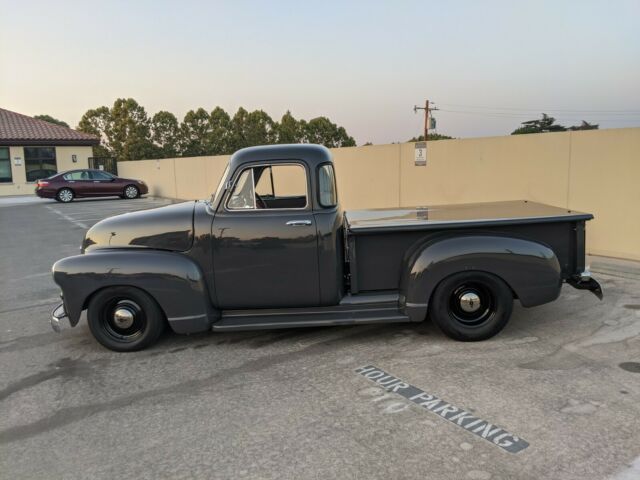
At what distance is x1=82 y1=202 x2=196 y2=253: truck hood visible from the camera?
4.57 metres

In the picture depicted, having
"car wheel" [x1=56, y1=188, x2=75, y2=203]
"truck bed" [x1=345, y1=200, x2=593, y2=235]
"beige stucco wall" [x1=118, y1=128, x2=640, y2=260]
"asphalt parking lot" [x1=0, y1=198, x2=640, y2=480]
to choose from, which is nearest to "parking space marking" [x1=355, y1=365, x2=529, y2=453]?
"asphalt parking lot" [x1=0, y1=198, x2=640, y2=480]

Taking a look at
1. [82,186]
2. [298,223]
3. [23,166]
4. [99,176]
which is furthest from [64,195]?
[298,223]

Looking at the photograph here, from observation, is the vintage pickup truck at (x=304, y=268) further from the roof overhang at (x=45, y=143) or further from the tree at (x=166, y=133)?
the tree at (x=166, y=133)

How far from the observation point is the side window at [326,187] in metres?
4.59

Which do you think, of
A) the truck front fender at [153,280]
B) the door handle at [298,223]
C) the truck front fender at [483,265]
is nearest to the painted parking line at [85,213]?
the truck front fender at [153,280]

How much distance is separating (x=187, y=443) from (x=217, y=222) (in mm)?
2032

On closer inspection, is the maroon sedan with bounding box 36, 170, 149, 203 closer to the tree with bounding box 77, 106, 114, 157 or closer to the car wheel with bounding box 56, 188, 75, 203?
the car wheel with bounding box 56, 188, 75, 203

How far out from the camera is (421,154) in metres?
10.7

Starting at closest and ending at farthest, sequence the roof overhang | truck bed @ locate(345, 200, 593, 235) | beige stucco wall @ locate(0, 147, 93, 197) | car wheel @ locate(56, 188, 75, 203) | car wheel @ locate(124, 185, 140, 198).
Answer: truck bed @ locate(345, 200, 593, 235), car wheel @ locate(56, 188, 75, 203), car wheel @ locate(124, 185, 140, 198), the roof overhang, beige stucco wall @ locate(0, 147, 93, 197)

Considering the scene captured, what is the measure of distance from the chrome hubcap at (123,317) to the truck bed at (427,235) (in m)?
2.06

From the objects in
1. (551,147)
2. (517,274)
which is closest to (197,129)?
(551,147)

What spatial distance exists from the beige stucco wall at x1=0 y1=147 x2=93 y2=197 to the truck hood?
26517mm

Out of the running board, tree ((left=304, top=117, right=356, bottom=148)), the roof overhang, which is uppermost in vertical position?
tree ((left=304, top=117, right=356, bottom=148))

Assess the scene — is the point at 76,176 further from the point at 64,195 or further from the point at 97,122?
the point at 97,122
